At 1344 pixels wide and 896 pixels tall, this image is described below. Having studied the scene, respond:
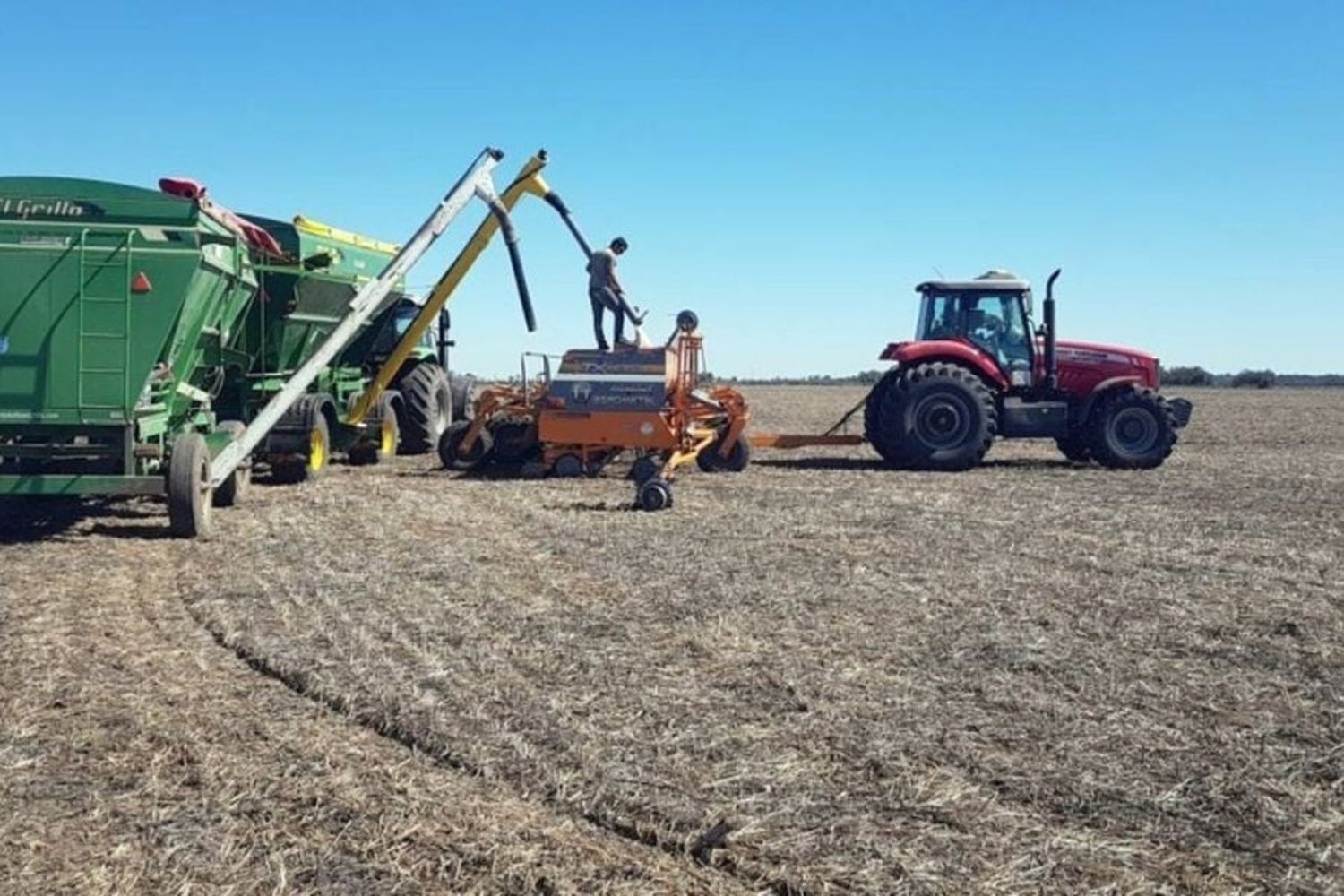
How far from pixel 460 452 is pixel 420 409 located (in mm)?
2759

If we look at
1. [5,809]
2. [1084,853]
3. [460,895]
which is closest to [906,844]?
[1084,853]

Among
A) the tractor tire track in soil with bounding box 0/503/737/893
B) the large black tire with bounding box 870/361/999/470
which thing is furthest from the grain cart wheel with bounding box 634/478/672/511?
the tractor tire track in soil with bounding box 0/503/737/893

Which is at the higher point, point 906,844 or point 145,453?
point 145,453

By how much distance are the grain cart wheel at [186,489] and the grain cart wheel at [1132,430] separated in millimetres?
10260

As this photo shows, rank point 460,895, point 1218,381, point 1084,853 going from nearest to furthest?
point 460,895, point 1084,853, point 1218,381

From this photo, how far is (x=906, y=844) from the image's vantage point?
3734 millimetres

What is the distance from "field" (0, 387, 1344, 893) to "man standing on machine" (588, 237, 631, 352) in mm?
4422

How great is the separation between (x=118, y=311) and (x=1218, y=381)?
78.6m

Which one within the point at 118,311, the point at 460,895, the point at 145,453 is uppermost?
the point at 118,311

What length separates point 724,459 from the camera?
48.2 ft

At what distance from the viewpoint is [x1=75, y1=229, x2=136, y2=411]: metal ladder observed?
900 cm

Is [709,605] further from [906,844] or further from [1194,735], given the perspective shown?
[906,844]

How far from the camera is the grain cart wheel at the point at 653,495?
1110 cm

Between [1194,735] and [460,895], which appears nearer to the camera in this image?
[460,895]
